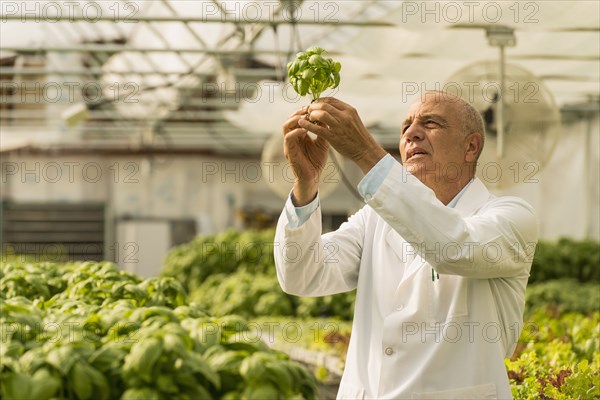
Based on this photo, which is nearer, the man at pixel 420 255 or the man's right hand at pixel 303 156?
the man at pixel 420 255

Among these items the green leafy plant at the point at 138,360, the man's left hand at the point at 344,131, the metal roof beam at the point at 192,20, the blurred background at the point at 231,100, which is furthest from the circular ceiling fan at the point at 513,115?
the green leafy plant at the point at 138,360

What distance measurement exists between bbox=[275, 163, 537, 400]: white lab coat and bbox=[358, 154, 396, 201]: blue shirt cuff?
11 millimetres

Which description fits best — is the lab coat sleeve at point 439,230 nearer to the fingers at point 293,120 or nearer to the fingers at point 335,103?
the fingers at point 335,103

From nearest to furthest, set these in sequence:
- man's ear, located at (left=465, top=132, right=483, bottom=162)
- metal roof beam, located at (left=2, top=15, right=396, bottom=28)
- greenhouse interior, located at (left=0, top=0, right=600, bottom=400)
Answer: greenhouse interior, located at (left=0, top=0, right=600, bottom=400), man's ear, located at (left=465, top=132, right=483, bottom=162), metal roof beam, located at (left=2, top=15, right=396, bottom=28)

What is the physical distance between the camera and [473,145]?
266 centimetres

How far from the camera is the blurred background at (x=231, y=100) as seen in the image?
221 inches

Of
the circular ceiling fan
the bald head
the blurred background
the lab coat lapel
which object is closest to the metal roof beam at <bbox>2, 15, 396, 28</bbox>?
the blurred background

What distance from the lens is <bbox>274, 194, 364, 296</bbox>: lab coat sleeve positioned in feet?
8.41

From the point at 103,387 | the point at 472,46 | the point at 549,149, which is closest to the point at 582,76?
the point at 472,46

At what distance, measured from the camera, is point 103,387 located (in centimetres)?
165

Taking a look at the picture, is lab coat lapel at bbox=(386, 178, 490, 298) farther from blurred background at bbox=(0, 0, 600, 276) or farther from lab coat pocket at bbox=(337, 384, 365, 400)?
blurred background at bbox=(0, 0, 600, 276)

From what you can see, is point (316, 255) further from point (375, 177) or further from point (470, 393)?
point (470, 393)

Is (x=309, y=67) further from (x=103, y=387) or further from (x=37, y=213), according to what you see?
(x=37, y=213)

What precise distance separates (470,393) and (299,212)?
2.36 feet
